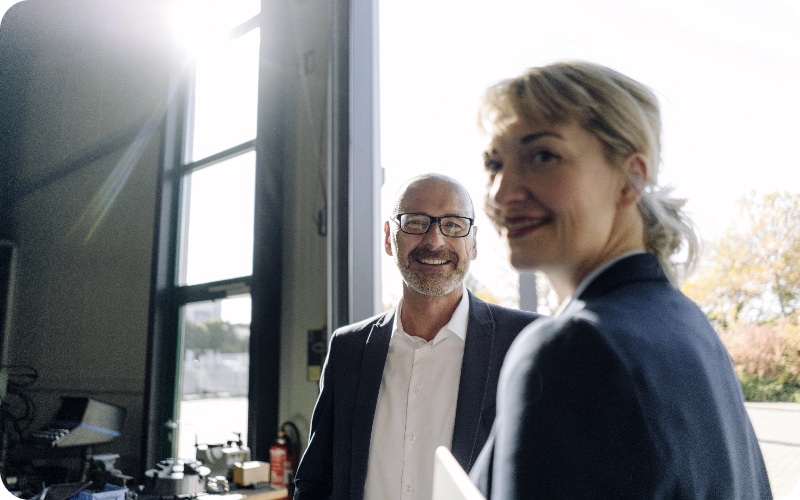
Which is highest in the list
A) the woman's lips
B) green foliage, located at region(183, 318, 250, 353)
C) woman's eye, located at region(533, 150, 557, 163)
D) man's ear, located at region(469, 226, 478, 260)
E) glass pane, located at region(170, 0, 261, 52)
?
glass pane, located at region(170, 0, 261, 52)

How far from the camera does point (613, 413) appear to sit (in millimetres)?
400

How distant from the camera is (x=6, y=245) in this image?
319cm

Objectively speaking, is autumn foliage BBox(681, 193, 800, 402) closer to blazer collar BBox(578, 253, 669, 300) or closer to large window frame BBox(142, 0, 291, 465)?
blazer collar BBox(578, 253, 669, 300)

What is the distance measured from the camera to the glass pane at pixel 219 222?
3.88 meters

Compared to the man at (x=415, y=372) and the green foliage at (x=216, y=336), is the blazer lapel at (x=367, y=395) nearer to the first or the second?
the man at (x=415, y=372)

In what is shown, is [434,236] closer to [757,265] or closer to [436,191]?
[436,191]

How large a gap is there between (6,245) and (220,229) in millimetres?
1383

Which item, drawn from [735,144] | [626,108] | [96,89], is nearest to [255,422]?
[96,89]

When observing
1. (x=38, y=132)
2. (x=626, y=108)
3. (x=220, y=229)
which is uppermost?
(x=38, y=132)

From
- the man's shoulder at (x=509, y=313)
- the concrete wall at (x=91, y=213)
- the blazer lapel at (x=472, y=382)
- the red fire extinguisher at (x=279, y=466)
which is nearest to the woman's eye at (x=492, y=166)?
the blazer lapel at (x=472, y=382)

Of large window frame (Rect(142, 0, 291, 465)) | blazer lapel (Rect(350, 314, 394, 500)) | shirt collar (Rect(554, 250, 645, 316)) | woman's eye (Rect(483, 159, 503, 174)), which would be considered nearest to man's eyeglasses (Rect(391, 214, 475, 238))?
blazer lapel (Rect(350, 314, 394, 500))

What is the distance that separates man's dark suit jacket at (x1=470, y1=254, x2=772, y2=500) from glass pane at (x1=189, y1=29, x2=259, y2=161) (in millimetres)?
3724

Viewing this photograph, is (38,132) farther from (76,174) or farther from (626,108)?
(626,108)

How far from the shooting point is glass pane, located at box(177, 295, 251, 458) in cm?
365
